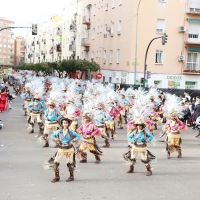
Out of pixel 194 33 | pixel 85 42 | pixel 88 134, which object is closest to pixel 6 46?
pixel 85 42

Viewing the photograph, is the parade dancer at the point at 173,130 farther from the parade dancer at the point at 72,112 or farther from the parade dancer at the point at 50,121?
the parade dancer at the point at 50,121

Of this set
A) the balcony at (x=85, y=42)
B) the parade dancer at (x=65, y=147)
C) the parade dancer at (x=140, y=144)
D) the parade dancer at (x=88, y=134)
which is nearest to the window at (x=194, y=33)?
the balcony at (x=85, y=42)

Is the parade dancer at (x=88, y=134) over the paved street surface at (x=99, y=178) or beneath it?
over

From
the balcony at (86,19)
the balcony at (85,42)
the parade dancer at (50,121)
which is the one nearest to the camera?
the parade dancer at (50,121)

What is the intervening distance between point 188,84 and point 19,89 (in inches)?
742

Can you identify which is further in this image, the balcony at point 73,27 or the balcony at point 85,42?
the balcony at point 73,27

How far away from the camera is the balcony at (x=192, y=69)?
38.9 meters

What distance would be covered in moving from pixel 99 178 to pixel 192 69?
102 feet

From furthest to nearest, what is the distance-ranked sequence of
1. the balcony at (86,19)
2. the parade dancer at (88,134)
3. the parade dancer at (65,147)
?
the balcony at (86,19) → the parade dancer at (88,134) → the parade dancer at (65,147)

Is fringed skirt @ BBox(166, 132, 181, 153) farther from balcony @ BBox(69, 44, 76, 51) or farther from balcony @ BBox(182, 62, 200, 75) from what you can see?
balcony @ BBox(69, 44, 76, 51)

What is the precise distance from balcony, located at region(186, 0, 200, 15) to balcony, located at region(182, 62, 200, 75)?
4900 mm

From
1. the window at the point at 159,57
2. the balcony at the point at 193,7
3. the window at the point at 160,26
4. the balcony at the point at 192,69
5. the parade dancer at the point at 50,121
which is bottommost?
the parade dancer at the point at 50,121

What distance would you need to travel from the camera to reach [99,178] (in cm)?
1001

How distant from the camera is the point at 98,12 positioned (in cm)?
4938
